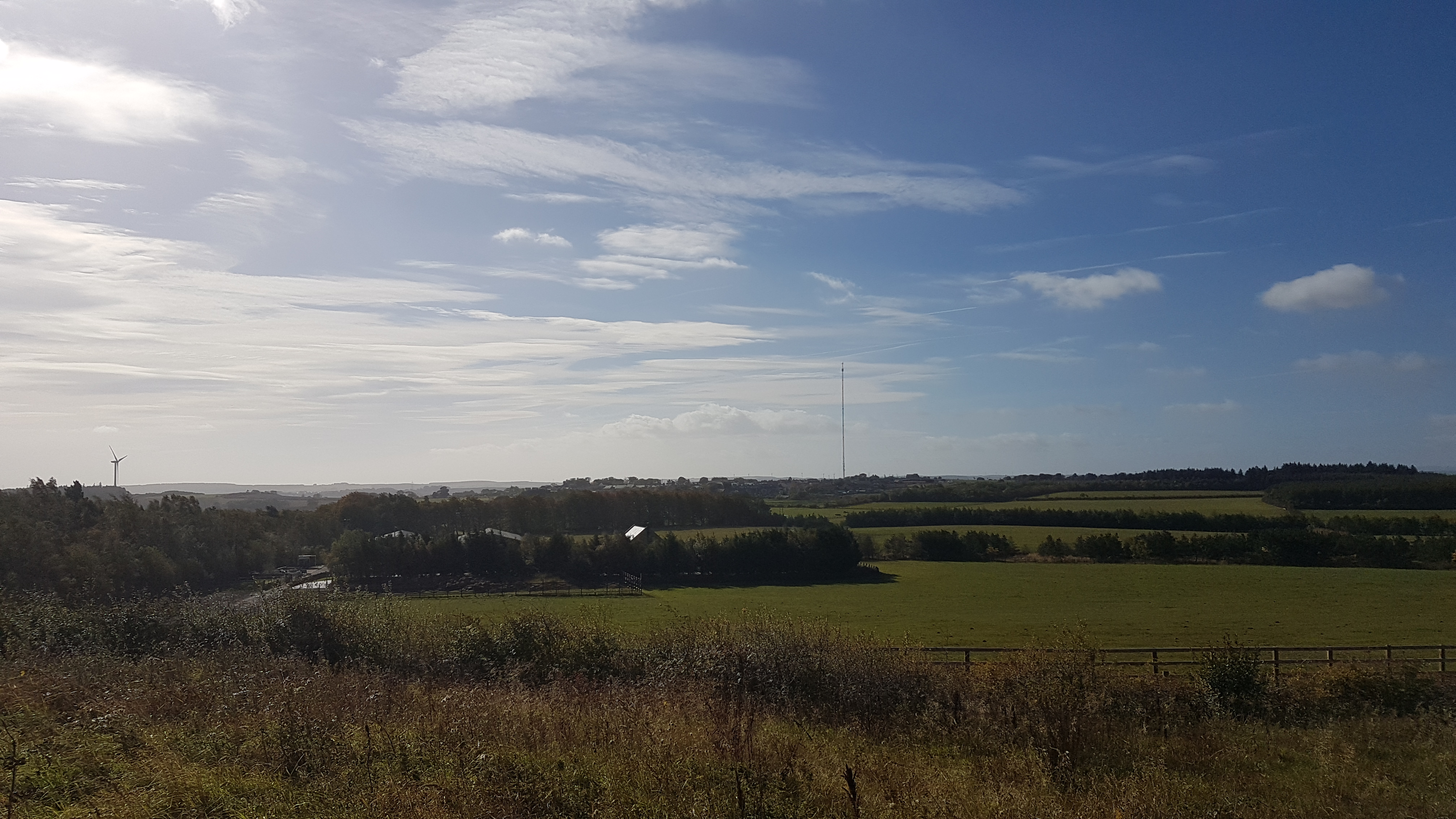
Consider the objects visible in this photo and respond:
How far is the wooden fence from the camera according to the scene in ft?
86.1

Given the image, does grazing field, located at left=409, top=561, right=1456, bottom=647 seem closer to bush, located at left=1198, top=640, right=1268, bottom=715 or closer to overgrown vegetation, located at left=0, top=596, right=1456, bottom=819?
overgrown vegetation, located at left=0, top=596, right=1456, bottom=819

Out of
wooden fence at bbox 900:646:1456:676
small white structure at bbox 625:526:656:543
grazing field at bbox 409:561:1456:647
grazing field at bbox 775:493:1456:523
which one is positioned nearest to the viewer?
wooden fence at bbox 900:646:1456:676

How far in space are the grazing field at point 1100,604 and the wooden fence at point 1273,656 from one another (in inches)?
197

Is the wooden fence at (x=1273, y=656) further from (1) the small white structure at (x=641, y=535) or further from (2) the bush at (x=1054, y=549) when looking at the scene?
(1) the small white structure at (x=641, y=535)

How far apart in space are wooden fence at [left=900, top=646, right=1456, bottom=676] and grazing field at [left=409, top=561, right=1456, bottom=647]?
16.4 ft

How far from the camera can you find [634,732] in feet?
31.2

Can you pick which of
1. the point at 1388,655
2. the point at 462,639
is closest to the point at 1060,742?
the point at 462,639

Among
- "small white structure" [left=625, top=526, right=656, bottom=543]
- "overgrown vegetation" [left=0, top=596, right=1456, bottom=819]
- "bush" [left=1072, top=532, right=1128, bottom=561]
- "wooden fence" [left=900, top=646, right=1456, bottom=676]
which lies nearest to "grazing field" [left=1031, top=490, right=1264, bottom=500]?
"bush" [left=1072, top=532, right=1128, bottom=561]

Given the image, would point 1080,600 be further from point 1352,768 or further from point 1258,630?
point 1352,768

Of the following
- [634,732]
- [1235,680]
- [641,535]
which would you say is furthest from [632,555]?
[634,732]

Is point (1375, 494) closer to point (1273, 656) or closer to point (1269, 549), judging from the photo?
point (1269, 549)

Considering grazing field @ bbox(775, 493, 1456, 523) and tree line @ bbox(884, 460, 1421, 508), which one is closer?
grazing field @ bbox(775, 493, 1456, 523)

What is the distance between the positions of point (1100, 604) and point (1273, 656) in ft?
108

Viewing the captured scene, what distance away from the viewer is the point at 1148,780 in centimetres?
970
